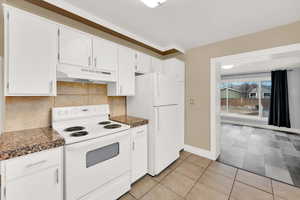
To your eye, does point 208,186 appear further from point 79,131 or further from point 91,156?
point 79,131

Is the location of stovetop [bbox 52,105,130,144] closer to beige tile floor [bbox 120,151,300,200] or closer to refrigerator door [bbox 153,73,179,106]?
refrigerator door [bbox 153,73,179,106]

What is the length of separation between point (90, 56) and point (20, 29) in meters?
0.65

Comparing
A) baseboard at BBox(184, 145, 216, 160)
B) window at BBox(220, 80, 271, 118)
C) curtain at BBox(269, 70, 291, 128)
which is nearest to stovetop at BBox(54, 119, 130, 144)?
baseboard at BBox(184, 145, 216, 160)

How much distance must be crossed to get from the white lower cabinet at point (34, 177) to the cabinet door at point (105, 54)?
1.18 meters

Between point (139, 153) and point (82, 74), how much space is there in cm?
142

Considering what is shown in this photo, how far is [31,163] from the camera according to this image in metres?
0.98

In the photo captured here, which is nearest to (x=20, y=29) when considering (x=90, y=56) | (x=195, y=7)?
(x=90, y=56)

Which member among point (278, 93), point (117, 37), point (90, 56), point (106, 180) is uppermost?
point (117, 37)

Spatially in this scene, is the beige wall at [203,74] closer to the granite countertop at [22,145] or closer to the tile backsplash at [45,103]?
the tile backsplash at [45,103]

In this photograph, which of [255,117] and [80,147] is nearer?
[80,147]

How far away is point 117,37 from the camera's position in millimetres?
2311

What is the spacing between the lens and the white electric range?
120 centimetres

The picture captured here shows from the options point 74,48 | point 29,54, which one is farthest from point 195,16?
point 29,54

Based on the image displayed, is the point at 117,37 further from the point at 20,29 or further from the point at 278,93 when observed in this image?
the point at 278,93
